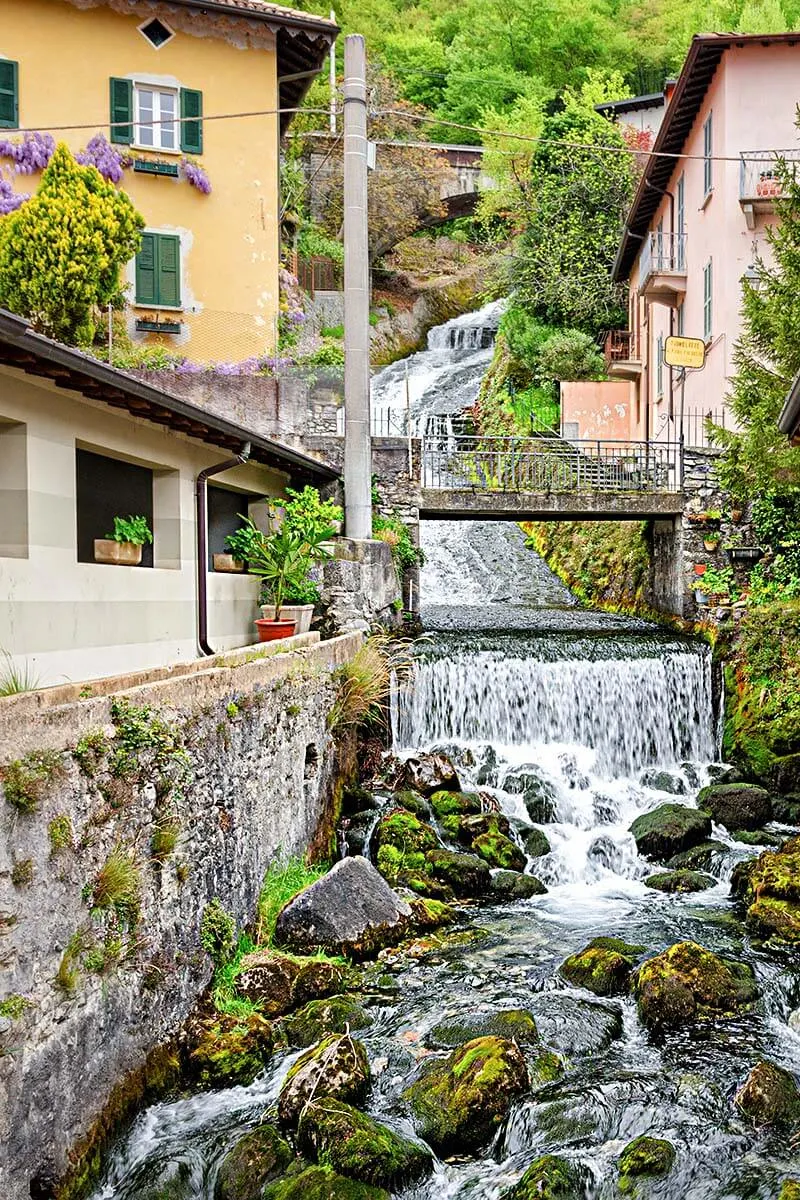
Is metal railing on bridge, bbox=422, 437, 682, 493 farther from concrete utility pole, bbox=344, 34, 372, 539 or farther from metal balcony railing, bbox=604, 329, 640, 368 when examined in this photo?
metal balcony railing, bbox=604, 329, 640, 368

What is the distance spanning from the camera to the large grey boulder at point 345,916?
8758mm

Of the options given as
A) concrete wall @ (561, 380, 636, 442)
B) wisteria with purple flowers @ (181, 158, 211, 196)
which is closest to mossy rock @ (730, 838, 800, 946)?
wisteria with purple flowers @ (181, 158, 211, 196)

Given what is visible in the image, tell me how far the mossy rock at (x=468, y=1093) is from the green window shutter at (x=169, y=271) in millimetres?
15804

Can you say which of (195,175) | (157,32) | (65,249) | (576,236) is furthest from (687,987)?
(576,236)

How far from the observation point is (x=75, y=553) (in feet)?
28.9

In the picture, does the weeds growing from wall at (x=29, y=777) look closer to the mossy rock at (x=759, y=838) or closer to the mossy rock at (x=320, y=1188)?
the mossy rock at (x=320, y=1188)

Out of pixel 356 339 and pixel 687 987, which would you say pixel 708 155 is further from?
pixel 687 987

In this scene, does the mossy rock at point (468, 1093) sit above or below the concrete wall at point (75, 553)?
below

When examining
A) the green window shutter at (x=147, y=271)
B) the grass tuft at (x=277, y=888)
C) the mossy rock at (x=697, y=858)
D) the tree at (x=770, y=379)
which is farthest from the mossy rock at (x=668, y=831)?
the green window shutter at (x=147, y=271)

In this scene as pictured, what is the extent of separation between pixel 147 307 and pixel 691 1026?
52.4 ft

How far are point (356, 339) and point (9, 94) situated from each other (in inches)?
347

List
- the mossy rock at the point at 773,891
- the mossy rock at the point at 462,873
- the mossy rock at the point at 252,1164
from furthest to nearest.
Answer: the mossy rock at the point at 462,873 < the mossy rock at the point at 773,891 < the mossy rock at the point at 252,1164

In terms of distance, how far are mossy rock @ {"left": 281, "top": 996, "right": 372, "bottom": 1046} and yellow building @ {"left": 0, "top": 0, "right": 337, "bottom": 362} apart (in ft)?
45.4

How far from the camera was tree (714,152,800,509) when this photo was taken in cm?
1429
